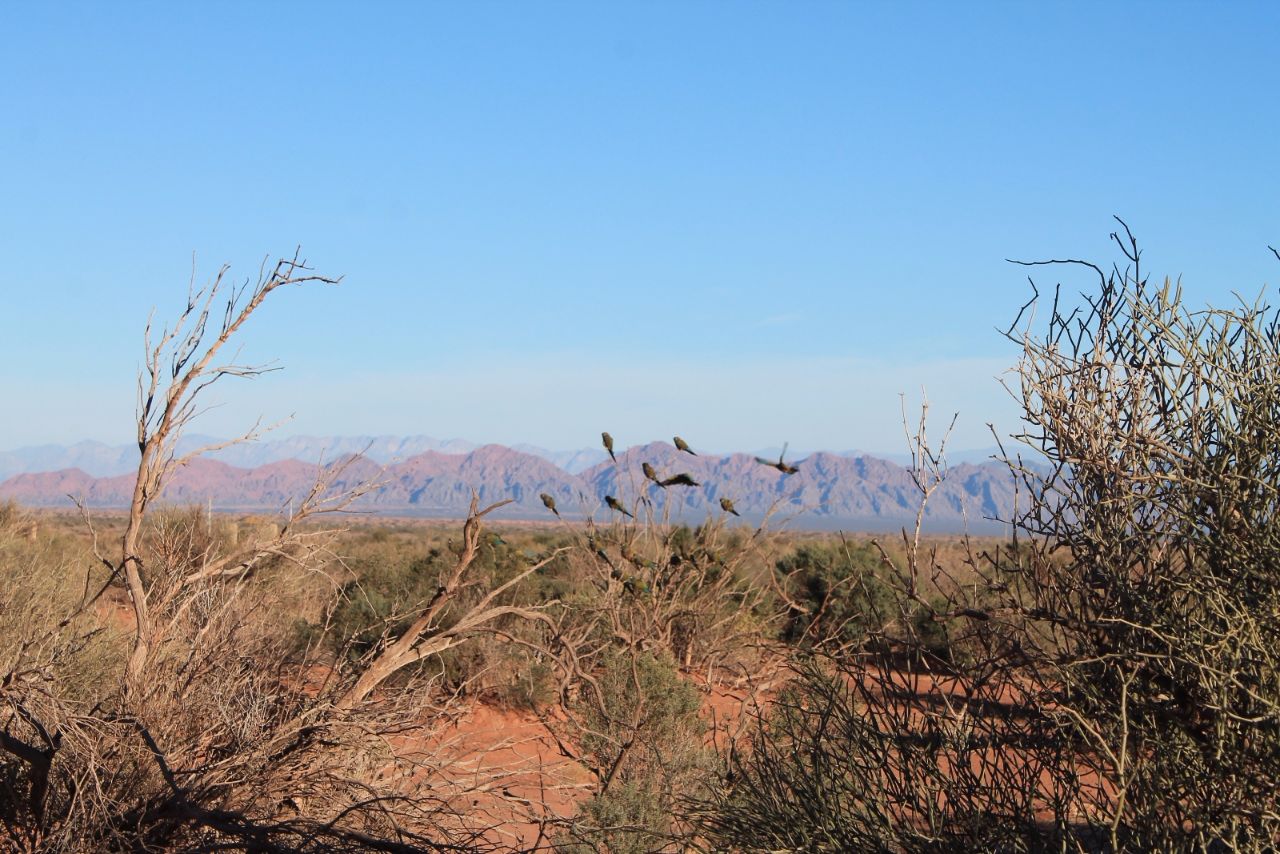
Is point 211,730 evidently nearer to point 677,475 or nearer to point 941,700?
point 941,700

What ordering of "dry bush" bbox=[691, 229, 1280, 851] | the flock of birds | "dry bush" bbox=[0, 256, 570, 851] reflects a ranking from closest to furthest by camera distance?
"dry bush" bbox=[691, 229, 1280, 851] < "dry bush" bbox=[0, 256, 570, 851] < the flock of birds

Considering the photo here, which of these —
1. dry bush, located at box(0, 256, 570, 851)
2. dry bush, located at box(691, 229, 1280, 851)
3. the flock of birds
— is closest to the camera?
dry bush, located at box(691, 229, 1280, 851)

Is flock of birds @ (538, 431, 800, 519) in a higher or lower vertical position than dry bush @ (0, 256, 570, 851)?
higher

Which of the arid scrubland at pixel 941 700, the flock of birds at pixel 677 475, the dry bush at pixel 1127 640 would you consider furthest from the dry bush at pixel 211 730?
the flock of birds at pixel 677 475

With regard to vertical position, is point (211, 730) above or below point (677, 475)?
below

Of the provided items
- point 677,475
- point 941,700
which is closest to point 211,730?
point 941,700

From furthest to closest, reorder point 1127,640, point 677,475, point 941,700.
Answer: point 677,475, point 941,700, point 1127,640

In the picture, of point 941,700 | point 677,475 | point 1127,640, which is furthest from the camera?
point 677,475

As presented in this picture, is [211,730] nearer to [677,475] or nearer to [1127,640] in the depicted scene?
[1127,640]

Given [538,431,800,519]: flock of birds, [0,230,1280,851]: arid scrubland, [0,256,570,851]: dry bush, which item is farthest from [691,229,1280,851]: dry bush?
[538,431,800,519]: flock of birds

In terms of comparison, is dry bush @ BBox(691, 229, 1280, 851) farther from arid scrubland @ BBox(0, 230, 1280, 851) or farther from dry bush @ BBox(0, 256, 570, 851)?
dry bush @ BBox(0, 256, 570, 851)

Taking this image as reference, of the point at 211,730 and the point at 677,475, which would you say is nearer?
the point at 211,730

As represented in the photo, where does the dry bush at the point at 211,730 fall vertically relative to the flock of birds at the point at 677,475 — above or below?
below

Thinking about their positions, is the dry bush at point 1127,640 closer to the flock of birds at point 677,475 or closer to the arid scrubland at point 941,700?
the arid scrubland at point 941,700
